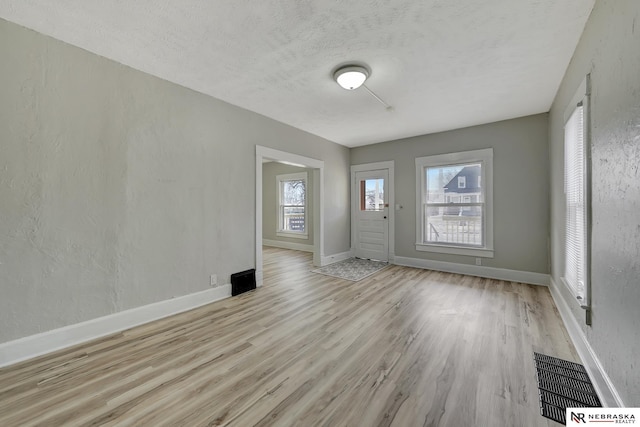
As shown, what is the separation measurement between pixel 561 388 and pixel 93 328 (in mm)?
3747

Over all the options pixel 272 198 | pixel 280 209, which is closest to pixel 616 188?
pixel 280 209

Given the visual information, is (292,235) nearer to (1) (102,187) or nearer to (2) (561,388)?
(1) (102,187)

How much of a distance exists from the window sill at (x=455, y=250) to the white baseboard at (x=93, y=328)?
12.6 ft

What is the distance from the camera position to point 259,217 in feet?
12.7

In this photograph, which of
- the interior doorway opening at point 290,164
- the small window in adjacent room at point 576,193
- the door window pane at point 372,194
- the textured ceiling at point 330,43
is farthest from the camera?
the door window pane at point 372,194

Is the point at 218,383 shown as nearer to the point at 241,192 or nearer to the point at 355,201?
the point at 241,192

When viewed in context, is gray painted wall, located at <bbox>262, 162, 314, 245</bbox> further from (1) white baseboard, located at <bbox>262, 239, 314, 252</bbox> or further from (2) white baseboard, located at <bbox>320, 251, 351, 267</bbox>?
(2) white baseboard, located at <bbox>320, 251, 351, 267</bbox>

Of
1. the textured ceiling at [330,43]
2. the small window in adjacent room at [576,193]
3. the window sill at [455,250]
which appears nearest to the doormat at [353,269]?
the window sill at [455,250]

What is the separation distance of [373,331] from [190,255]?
7.40 feet

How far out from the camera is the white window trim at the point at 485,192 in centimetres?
438

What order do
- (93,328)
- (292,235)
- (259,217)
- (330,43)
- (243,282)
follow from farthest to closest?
(292,235)
(259,217)
(243,282)
(93,328)
(330,43)

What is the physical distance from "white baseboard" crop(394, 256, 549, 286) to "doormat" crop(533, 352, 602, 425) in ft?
8.04

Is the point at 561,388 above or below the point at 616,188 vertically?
below
